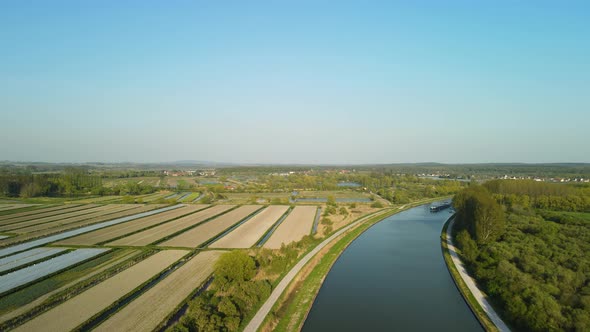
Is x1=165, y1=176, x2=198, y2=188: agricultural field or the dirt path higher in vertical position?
x1=165, y1=176, x2=198, y2=188: agricultural field

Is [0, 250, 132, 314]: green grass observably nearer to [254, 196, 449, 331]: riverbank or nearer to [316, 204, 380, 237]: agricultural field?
[254, 196, 449, 331]: riverbank

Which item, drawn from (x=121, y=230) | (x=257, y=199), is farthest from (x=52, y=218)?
(x=257, y=199)

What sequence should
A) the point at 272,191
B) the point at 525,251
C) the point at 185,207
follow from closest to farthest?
the point at 525,251 → the point at 185,207 → the point at 272,191

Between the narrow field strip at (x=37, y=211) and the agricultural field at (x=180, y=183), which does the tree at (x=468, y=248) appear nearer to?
the narrow field strip at (x=37, y=211)

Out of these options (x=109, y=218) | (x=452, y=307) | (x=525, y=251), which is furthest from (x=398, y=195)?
(x=109, y=218)

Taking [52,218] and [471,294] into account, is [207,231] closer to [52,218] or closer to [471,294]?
[52,218]

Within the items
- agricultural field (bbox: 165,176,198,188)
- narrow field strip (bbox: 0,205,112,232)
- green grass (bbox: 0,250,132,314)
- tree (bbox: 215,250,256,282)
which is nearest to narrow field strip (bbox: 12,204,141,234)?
narrow field strip (bbox: 0,205,112,232)

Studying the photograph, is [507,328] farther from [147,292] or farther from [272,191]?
[272,191]
